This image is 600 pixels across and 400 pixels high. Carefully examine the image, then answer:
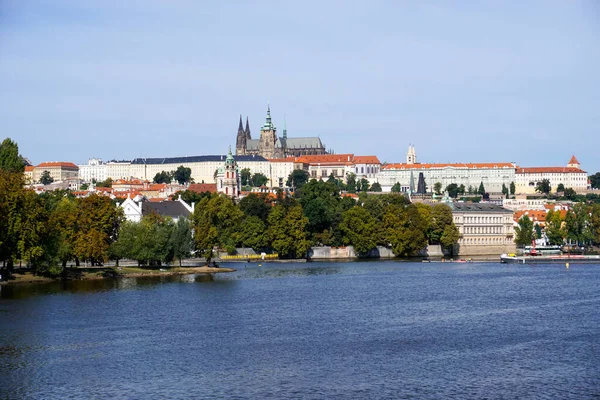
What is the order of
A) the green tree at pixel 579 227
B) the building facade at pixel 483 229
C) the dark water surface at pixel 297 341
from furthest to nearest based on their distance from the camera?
the green tree at pixel 579 227 → the building facade at pixel 483 229 → the dark water surface at pixel 297 341

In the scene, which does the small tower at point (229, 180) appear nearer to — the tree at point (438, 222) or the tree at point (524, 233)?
the tree at point (438, 222)

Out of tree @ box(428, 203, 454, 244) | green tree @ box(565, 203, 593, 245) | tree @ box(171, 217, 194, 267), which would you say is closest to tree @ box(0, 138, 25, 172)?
tree @ box(171, 217, 194, 267)

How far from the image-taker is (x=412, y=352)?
1357 inches

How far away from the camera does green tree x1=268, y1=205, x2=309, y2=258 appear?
294 ft

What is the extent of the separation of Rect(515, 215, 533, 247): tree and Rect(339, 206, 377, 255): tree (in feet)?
81.3

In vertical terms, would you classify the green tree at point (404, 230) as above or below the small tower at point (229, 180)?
below

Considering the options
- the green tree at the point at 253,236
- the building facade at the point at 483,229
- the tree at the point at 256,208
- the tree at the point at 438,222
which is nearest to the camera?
the green tree at the point at 253,236

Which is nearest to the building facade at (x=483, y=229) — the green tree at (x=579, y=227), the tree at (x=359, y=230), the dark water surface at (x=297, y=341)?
the green tree at (x=579, y=227)

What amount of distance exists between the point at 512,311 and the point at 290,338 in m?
13.1

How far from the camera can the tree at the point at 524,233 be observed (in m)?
112

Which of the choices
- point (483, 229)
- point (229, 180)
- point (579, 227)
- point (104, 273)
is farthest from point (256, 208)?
point (579, 227)

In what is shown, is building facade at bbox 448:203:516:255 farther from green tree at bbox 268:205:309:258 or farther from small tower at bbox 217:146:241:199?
small tower at bbox 217:146:241:199

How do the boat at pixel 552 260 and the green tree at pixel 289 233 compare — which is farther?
the green tree at pixel 289 233

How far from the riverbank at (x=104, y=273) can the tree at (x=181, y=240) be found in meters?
1.11
